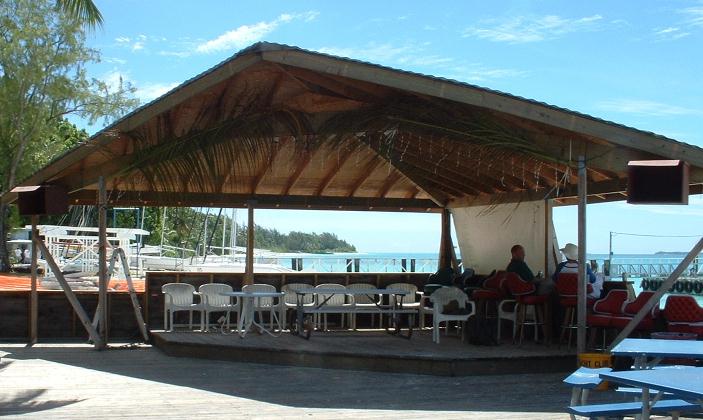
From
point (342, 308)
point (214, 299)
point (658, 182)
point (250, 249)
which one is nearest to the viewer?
point (658, 182)

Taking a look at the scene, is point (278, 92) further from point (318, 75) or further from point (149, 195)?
point (149, 195)

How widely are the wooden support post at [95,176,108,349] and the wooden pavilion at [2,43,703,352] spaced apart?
199 millimetres

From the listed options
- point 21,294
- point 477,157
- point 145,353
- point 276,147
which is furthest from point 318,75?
point 21,294

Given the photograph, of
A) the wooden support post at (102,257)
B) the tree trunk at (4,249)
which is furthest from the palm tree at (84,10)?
the tree trunk at (4,249)

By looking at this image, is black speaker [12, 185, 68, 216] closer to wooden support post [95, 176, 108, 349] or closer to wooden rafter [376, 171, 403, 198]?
wooden support post [95, 176, 108, 349]

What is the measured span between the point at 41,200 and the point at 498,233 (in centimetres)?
701

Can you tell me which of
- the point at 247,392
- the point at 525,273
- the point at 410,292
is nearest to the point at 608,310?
the point at 525,273

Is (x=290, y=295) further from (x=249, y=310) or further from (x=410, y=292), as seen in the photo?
(x=410, y=292)

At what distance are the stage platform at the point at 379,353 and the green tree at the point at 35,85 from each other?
16.5 m

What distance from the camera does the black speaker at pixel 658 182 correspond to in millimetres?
7949

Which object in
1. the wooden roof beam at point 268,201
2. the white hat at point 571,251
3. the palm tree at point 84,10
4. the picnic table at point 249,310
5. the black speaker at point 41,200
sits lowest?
the picnic table at point 249,310

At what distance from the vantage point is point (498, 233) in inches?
528

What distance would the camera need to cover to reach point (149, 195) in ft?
43.8

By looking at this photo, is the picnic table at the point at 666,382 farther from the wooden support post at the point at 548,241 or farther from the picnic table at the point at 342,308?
the wooden support post at the point at 548,241
